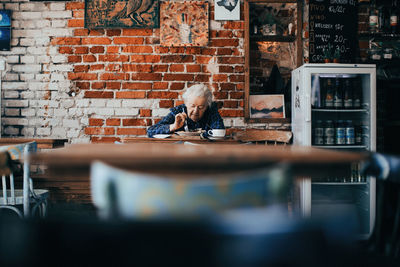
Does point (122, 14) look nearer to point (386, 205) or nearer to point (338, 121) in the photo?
point (338, 121)

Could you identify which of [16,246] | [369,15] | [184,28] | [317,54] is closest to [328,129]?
[317,54]

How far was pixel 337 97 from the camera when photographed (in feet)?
10.2

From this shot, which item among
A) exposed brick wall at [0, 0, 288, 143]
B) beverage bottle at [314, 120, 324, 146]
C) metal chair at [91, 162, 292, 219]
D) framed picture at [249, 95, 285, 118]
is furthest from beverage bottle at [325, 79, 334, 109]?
metal chair at [91, 162, 292, 219]

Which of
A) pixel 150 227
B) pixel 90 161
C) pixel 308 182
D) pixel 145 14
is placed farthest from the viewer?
pixel 145 14

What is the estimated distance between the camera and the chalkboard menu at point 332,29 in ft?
11.2

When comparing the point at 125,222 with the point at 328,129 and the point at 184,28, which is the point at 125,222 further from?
the point at 184,28

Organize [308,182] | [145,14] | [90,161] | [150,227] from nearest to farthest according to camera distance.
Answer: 1. [150,227]
2. [90,161]
3. [308,182]
4. [145,14]

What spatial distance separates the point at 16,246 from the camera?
63cm

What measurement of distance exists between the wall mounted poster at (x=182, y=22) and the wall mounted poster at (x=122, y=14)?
10 centimetres

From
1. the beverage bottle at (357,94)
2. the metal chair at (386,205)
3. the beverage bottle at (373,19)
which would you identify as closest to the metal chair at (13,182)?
the metal chair at (386,205)

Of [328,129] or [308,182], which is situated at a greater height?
[328,129]

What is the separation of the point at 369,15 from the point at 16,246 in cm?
394

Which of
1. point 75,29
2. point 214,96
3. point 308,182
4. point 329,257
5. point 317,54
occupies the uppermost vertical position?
point 75,29

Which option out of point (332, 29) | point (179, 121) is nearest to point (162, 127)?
point (179, 121)
